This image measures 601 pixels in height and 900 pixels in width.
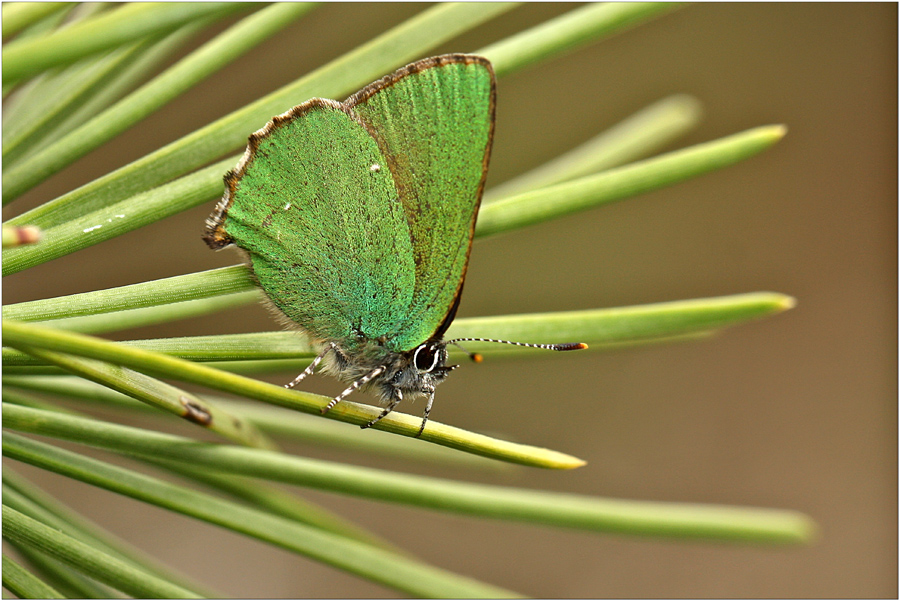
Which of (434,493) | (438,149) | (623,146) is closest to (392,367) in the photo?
(434,493)

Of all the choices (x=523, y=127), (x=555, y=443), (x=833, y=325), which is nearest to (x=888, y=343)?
(x=833, y=325)

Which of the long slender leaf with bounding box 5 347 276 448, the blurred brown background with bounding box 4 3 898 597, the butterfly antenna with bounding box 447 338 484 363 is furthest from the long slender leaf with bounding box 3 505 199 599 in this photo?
the blurred brown background with bounding box 4 3 898 597

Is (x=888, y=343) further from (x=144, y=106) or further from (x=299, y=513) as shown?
(x=144, y=106)

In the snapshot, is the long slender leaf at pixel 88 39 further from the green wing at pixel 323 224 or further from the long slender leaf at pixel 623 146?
the long slender leaf at pixel 623 146

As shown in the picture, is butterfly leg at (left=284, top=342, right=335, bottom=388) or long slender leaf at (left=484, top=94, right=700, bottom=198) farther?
long slender leaf at (left=484, top=94, right=700, bottom=198)

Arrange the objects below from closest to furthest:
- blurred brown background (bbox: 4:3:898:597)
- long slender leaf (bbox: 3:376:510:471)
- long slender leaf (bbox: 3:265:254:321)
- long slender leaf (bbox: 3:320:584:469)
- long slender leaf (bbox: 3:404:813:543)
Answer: long slender leaf (bbox: 3:320:584:469), long slender leaf (bbox: 3:265:254:321), long slender leaf (bbox: 3:404:813:543), long slender leaf (bbox: 3:376:510:471), blurred brown background (bbox: 4:3:898:597)

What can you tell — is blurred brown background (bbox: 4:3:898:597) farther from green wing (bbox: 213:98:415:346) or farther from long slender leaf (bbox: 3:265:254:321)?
long slender leaf (bbox: 3:265:254:321)

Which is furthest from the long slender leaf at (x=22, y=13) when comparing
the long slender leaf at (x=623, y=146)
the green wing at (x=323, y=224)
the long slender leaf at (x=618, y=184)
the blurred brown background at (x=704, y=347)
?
the blurred brown background at (x=704, y=347)
